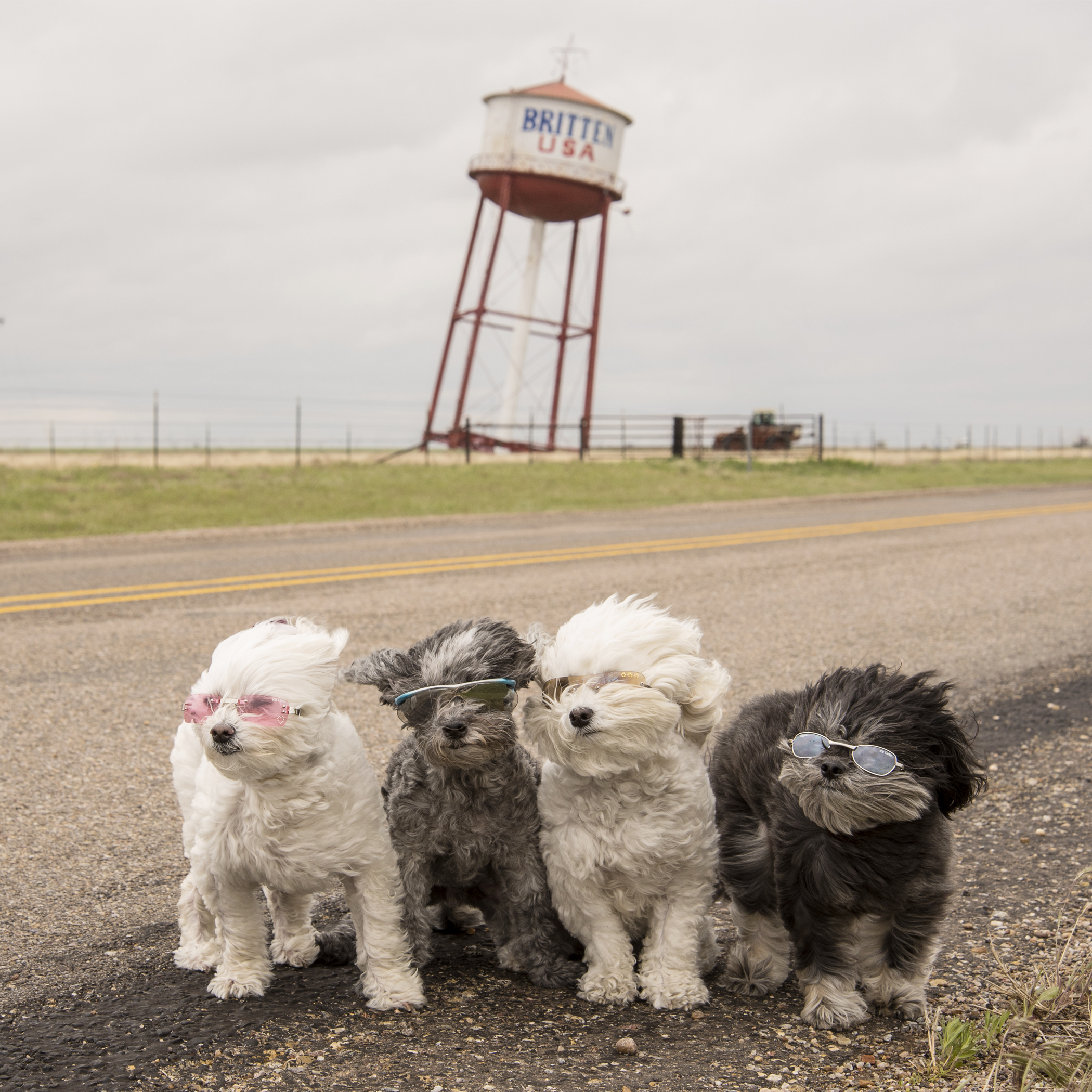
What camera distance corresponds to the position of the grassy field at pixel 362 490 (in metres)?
17.8

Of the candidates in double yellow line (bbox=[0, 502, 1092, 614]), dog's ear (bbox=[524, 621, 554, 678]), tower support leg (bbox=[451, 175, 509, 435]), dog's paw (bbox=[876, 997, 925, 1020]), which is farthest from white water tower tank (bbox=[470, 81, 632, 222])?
dog's paw (bbox=[876, 997, 925, 1020])

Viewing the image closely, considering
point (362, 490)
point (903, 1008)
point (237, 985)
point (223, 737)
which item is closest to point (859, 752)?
point (903, 1008)

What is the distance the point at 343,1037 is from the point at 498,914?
65 centimetres

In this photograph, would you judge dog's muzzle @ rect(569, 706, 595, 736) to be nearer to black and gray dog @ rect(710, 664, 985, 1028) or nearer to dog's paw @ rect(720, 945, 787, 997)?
black and gray dog @ rect(710, 664, 985, 1028)

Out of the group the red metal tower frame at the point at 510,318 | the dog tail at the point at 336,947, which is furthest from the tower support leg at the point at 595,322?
the dog tail at the point at 336,947

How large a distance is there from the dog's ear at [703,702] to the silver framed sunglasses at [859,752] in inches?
16.2

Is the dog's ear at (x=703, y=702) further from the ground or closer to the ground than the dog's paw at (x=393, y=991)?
further from the ground

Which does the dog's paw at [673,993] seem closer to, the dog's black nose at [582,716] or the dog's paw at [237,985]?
the dog's black nose at [582,716]

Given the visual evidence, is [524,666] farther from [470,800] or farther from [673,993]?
[673,993]

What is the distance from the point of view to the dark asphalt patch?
2.79 metres

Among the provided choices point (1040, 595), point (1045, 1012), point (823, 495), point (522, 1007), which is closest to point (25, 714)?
point (522, 1007)

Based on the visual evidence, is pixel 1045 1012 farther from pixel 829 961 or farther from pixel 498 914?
pixel 498 914

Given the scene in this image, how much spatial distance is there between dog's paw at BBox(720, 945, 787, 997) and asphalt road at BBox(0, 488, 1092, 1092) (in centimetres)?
37

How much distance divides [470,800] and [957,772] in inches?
55.2
